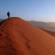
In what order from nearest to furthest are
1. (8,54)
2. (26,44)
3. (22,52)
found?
(8,54) → (22,52) → (26,44)

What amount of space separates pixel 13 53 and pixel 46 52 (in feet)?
9.90

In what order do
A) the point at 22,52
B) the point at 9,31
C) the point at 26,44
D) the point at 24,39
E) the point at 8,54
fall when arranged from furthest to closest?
1. the point at 9,31
2. the point at 24,39
3. the point at 26,44
4. the point at 22,52
5. the point at 8,54

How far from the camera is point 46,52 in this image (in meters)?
12.2

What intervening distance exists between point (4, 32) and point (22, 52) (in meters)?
3.66

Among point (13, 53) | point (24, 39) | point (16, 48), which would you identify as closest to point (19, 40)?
point (24, 39)

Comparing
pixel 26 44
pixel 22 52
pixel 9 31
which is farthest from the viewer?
pixel 9 31

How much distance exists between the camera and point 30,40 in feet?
43.8

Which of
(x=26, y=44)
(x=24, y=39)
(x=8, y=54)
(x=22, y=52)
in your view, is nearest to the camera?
(x=8, y=54)

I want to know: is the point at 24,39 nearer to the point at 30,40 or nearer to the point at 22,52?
the point at 30,40

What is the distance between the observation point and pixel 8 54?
9992 mm

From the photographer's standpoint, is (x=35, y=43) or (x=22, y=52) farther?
(x=35, y=43)

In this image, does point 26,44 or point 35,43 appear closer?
point 26,44

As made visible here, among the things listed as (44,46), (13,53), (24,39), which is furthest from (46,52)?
(13,53)

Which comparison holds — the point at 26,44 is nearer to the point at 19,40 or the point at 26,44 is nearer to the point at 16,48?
the point at 19,40
